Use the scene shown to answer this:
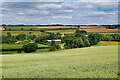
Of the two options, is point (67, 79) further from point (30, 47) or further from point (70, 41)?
point (70, 41)

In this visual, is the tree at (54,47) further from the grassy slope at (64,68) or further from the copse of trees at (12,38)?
the grassy slope at (64,68)

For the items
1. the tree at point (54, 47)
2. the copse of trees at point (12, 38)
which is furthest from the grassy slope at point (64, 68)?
the copse of trees at point (12, 38)

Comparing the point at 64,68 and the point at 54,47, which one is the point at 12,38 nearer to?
the point at 54,47

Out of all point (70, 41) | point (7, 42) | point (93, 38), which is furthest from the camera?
point (7, 42)

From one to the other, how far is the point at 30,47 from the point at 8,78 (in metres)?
75.6

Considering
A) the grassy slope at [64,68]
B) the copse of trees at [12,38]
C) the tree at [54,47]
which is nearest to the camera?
the grassy slope at [64,68]

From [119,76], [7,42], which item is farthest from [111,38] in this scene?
[119,76]

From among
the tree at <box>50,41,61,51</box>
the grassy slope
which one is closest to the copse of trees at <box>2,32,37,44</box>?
the tree at <box>50,41,61,51</box>

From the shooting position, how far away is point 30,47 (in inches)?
3573

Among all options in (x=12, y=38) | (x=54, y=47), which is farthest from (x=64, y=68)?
(x=12, y=38)

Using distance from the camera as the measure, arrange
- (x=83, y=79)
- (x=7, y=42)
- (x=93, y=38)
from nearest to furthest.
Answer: (x=83, y=79) < (x=93, y=38) < (x=7, y=42)

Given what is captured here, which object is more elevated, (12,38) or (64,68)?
(12,38)

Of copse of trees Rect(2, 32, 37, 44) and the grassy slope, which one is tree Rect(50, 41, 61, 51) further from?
the grassy slope

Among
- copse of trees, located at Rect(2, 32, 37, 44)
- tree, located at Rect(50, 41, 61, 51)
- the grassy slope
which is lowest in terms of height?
tree, located at Rect(50, 41, 61, 51)
